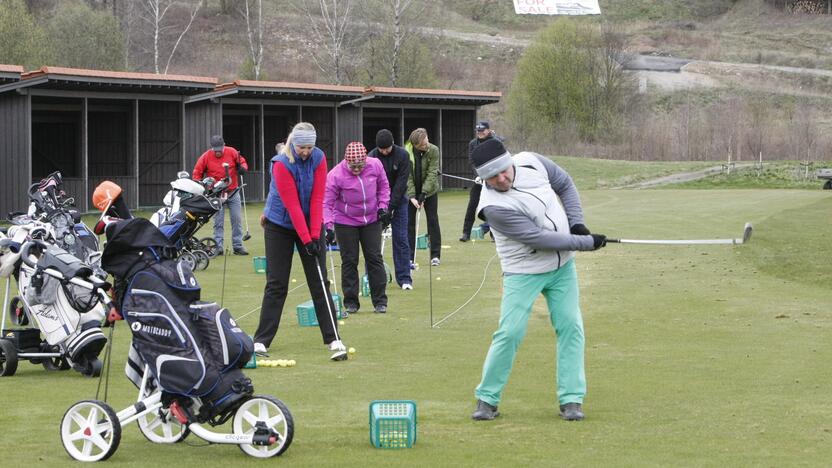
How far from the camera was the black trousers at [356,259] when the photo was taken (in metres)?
14.4

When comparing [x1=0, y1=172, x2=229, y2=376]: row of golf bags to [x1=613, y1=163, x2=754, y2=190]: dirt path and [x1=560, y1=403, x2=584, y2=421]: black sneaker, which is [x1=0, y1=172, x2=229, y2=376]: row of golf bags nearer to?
[x1=560, y1=403, x2=584, y2=421]: black sneaker

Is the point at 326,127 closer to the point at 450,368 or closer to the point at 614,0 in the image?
the point at 450,368

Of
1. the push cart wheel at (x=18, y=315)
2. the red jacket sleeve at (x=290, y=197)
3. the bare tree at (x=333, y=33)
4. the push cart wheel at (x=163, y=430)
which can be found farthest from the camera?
the bare tree at (x=333, y=33)

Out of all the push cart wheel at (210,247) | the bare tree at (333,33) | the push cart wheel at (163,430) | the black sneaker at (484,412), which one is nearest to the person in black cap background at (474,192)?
the push cart wheel at (210,247)

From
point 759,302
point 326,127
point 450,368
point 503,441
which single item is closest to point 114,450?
point 503,441

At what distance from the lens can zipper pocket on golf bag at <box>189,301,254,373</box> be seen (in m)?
7.33

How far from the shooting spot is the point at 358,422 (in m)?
8.44

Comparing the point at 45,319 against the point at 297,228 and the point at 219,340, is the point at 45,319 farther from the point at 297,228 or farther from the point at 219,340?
the point at 219,340

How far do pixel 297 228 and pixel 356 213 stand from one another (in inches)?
131

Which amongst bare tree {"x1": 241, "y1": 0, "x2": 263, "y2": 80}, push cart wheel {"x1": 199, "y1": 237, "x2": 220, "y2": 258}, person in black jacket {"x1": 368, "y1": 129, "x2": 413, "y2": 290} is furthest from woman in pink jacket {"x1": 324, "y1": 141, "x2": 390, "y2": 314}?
bare tree {"x1": 241, "y1": 0, "x2": 263, "y2": 80}

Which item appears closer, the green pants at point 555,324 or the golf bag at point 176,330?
the golf bag at point 176,330

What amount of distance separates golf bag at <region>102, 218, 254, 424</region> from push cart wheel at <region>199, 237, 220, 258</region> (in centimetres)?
1315

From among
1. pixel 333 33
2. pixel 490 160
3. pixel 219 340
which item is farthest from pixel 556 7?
pixel 219 340

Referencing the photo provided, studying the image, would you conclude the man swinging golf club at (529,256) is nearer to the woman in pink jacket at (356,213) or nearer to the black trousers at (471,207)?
the woman in pink jacket at (356,213)
